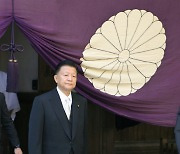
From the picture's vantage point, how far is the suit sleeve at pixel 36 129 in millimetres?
3336

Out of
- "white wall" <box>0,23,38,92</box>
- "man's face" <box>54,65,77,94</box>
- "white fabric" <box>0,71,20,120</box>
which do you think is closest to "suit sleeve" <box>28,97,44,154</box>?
"man's face" <box>54,65,77,94</box>

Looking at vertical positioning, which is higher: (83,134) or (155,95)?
(155,95)

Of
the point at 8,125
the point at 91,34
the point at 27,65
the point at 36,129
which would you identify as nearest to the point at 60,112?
the point at 36,129

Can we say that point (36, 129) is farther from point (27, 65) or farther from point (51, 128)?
point (27, 65)

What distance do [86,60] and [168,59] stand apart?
40.6 inches

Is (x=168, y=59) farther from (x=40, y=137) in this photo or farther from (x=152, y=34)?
(x=40, y=137)

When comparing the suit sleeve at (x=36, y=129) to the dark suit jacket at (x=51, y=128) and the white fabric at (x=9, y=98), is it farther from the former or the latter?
the white fabric at (x=9, y=98)

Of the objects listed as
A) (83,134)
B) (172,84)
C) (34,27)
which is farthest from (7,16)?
(172,84)

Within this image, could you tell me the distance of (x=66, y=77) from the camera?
344 cm

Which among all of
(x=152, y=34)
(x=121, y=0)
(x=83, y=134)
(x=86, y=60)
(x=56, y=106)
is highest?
(x=121, y=0)

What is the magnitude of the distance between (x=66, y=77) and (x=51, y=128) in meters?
0.49

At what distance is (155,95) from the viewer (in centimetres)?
439

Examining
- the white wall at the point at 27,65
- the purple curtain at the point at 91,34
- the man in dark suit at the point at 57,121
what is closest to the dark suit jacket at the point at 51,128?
the man in dark suit at the point at 57,121

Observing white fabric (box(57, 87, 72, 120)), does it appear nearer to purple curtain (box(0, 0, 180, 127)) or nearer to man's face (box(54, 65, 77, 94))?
man's face (box(54, 65, 77, 94))
